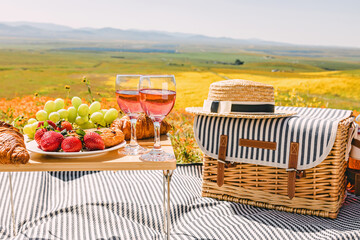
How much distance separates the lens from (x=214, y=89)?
2.55m

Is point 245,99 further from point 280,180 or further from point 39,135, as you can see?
point 39,135

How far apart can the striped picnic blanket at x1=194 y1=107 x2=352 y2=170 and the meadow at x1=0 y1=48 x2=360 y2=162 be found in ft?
5.41

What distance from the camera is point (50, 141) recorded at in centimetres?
139

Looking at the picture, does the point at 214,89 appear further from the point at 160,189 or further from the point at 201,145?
the point at 160,189

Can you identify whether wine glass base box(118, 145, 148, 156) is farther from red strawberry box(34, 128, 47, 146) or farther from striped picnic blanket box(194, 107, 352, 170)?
striped picnic blanket box(194, 107, 352, 170)

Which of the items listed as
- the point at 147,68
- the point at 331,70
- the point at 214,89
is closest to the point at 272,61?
the point at 331,70

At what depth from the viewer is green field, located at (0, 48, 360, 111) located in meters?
5.36

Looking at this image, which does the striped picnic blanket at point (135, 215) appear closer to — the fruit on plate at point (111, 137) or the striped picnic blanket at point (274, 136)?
the striped picnic blanket at point (274, 136)

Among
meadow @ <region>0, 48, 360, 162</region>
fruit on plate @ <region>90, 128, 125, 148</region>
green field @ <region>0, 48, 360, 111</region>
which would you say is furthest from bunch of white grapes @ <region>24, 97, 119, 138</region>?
green field @ <region>0, 48, 360, 111</region>

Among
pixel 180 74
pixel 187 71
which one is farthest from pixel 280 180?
pixel 187 71

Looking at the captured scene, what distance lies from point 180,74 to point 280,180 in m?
3.82

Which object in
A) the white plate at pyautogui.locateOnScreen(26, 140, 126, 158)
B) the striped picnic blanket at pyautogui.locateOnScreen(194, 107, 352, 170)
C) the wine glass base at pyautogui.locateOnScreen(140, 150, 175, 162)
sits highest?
the white plate at pyautogui.locateOnScreen(26, 140, 126, 158)

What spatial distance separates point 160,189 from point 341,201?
1.31m

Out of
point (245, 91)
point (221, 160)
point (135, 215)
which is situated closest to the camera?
point (135, 215)
